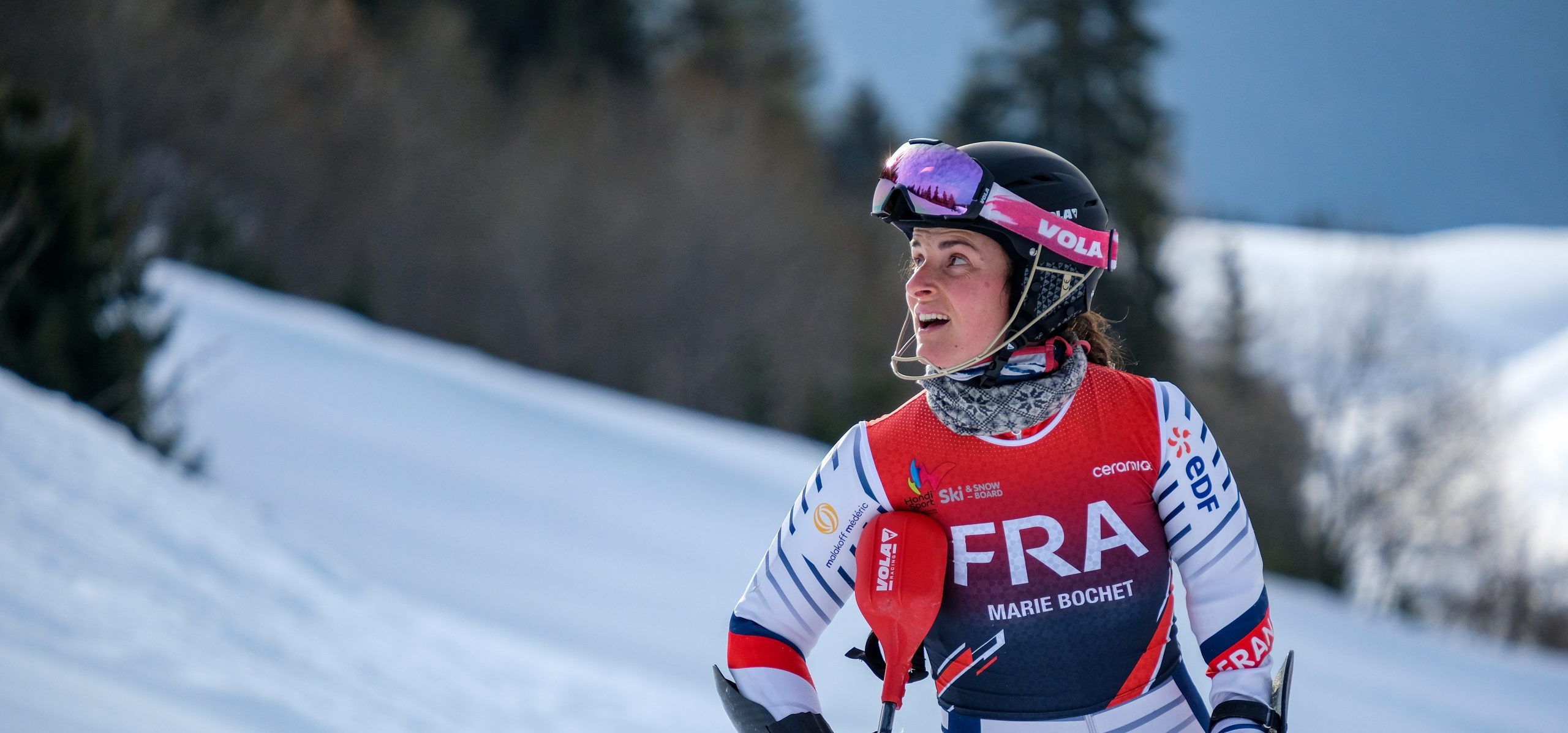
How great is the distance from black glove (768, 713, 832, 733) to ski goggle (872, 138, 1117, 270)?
36.9 inches

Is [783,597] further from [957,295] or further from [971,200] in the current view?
[971,200]

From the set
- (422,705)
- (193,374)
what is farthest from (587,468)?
(422,705)

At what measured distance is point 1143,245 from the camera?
24234 millimetres

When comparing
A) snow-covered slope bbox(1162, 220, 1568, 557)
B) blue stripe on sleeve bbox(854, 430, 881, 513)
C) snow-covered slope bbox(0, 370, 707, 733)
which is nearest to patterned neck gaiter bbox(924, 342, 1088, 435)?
blue stripe on sleeve bbox(854, 430, 881, 513)

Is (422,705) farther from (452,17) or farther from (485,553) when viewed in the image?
(452,17)

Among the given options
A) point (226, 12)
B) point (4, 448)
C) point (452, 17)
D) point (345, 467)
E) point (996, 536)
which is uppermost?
point (452, 17)

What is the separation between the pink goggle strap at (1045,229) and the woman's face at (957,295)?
0.18 feet

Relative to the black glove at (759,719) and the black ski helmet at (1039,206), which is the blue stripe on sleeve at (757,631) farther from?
the black ski helmet at (1039,206)

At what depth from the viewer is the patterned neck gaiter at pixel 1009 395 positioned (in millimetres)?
2088

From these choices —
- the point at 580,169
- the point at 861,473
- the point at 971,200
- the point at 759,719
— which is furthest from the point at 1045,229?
the point at 580,169

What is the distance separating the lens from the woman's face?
215 centimetres

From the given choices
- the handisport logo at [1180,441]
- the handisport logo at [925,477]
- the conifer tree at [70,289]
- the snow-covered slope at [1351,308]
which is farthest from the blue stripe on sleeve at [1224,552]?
the snow-covered slope at [1351,308]

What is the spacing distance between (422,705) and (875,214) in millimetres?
3946

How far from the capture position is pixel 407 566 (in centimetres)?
896
